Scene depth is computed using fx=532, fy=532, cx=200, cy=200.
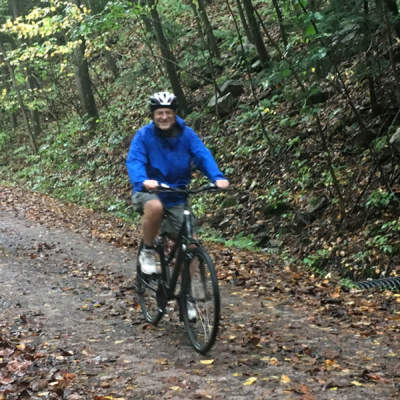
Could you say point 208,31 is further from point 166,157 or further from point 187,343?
point 187,343

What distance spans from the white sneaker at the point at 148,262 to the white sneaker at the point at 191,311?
745 millimetres

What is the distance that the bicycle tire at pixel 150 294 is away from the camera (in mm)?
5680

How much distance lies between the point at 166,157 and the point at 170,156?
0.04 metres

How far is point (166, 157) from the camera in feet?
17.4

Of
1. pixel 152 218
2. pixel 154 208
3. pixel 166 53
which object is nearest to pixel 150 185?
pixel 154 208

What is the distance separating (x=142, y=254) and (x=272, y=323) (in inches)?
65.2

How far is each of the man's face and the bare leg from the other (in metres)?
0.76

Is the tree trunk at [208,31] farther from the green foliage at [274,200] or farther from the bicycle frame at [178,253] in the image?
the bicycle frame at [178,253]

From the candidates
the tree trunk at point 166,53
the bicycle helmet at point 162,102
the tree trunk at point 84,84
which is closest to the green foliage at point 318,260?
the bicycle helmet at point 162,102

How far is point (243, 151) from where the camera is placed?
543 inches

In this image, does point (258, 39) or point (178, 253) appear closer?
point (178, 253)

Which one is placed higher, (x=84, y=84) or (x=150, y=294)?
(x=84, y=84)

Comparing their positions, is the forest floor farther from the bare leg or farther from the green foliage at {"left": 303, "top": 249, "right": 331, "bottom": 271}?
the bare leg

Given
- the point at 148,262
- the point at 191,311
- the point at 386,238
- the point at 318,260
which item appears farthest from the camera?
the point at 318,260
